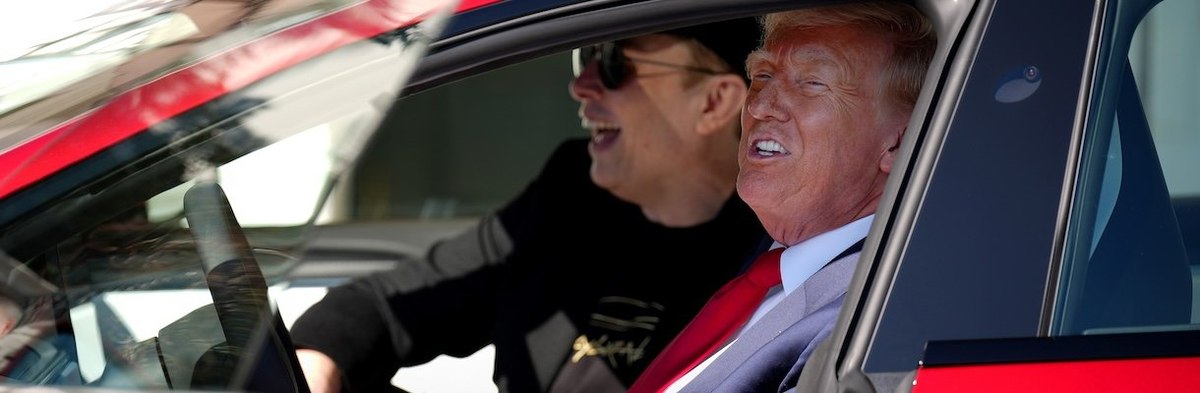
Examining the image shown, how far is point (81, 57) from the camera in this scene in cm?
136

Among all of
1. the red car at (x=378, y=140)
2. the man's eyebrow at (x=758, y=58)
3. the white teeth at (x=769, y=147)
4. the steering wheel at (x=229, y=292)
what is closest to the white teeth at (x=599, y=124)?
the man's eyebrow at (x=758, y=58)

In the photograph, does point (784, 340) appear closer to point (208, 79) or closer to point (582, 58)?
point (208, 79)

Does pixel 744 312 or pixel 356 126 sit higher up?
pixel 356 126

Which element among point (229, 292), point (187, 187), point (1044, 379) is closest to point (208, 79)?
point (187, 187)

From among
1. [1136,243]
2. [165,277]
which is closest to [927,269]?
[1136,243]

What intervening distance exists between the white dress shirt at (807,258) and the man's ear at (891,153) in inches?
2.8

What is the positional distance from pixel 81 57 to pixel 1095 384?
1.09 meters

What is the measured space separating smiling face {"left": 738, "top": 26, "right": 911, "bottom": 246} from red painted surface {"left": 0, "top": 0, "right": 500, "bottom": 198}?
71 centimetres

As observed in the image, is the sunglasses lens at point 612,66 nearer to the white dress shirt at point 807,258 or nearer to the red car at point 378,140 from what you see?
the white dress shirt at point 807,258

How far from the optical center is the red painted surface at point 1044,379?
4.03ft

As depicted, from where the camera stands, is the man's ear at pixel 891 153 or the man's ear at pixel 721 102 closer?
the man's ear at pixel 891 153

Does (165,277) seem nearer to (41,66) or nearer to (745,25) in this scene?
(41,66)

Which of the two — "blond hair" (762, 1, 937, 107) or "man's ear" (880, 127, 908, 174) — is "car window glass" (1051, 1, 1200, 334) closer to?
"blond hair" (762, 1, 937, 107)

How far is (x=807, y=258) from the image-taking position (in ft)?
5.69
